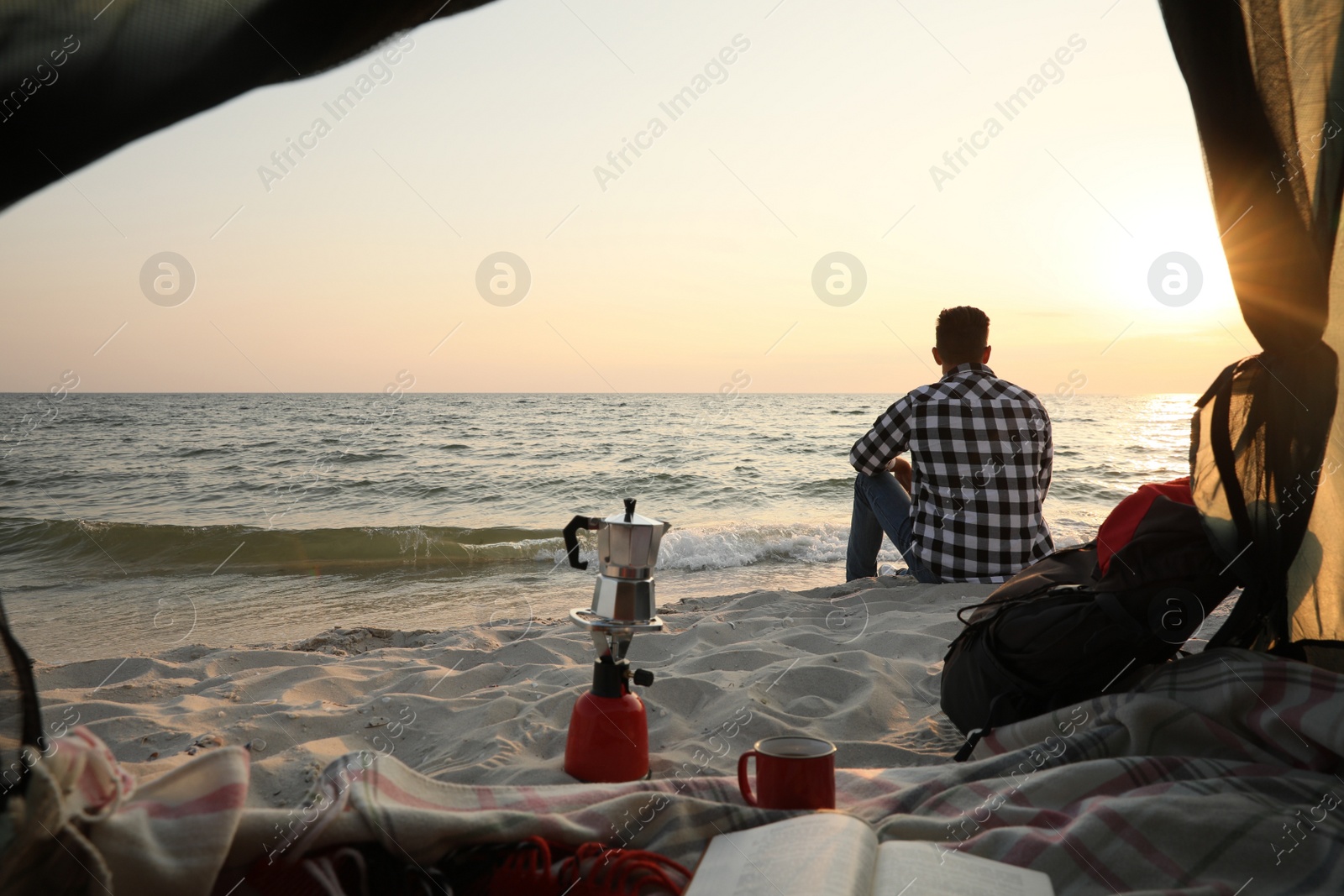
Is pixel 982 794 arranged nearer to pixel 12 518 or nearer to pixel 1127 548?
pixel 1127 548

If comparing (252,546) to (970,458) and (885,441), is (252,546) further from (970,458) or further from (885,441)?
(970,458)

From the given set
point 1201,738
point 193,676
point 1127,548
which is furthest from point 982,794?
point 193,676

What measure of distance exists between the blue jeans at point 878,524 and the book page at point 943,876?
2993 millimetres

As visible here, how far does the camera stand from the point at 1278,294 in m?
1.58

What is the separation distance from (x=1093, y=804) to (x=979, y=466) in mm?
2427

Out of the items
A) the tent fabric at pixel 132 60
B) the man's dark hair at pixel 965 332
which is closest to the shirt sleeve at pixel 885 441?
the man's dark hair at pixel 965 332

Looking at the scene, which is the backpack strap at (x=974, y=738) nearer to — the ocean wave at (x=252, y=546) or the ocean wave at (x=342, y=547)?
the ocean wave at (x=342, y=547)

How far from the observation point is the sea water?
Result: 5.00m

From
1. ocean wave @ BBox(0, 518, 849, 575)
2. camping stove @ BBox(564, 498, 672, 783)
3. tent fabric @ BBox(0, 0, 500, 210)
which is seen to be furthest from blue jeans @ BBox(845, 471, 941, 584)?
tent fabric @ BBox(0, 0, 500, 210)

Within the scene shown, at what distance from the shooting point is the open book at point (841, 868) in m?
0.93

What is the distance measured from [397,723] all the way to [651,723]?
0.78 metres

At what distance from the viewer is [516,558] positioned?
6.86 m

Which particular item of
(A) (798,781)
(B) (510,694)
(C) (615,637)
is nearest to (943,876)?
(A) (798,781)

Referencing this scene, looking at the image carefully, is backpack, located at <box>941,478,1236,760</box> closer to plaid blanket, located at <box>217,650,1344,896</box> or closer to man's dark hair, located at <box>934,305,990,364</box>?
plaid blanket, located at <box>217,650,1344,896</box>
